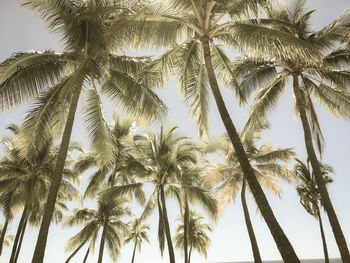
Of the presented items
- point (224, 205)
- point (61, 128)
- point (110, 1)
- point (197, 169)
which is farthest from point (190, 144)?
point (110, 1)

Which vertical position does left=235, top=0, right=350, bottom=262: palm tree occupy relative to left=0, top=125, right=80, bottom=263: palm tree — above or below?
above

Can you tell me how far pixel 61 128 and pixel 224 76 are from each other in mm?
6559

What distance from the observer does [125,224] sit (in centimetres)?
2367

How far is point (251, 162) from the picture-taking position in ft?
49.7

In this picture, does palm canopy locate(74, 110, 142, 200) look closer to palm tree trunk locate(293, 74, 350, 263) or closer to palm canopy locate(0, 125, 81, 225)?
palm canopy locate(0, 125, 81, 225)

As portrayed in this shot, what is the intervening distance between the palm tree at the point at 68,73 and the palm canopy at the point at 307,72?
4.57 m

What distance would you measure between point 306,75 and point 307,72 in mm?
200

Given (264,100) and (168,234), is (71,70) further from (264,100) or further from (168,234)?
(168,234)

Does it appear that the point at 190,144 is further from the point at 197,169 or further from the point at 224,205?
the point at 224,205

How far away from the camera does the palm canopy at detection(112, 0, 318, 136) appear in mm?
7051

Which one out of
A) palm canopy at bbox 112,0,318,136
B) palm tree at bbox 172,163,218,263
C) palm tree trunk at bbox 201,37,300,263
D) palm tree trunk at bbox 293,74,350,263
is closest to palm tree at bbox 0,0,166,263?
palm canopy at bbox 112,0,318,136

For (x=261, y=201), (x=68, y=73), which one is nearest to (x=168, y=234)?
(x=261, y=201)

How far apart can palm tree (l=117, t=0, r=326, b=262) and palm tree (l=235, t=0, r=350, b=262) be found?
2.00 meters

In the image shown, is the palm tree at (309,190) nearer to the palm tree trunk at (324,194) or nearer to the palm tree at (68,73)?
the palm tree trunk at (324,194)
